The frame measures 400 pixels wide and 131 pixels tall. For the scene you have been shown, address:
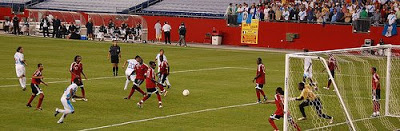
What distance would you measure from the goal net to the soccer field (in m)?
0.21

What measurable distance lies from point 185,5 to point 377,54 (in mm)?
40382

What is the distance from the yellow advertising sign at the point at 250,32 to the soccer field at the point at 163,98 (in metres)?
9.91

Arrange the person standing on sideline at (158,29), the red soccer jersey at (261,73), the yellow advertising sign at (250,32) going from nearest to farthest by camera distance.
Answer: the red soccer jersey at (261,73)
the yellow advertising sign at (250,32)
the person standing on sideline at (158,29)

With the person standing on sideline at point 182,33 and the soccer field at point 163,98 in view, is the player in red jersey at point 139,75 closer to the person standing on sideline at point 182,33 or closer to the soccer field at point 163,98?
the soccer field at point 163,98

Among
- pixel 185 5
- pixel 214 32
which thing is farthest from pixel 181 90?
pixel 185 5

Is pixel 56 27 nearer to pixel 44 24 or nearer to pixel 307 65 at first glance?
pixel 44 24

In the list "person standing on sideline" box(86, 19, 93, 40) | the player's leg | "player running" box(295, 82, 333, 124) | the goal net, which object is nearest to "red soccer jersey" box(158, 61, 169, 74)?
the goal net

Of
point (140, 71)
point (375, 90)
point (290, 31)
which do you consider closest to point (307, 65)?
point (375, 90)

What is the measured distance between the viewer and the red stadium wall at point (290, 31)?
198 feet

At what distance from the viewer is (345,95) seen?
3394cm

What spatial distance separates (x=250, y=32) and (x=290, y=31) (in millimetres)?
3639

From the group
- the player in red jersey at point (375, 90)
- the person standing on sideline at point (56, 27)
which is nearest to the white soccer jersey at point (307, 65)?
the player in red jersey at point (375, 90)

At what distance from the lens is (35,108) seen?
29094 mm

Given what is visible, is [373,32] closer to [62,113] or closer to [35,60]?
[35,60]
